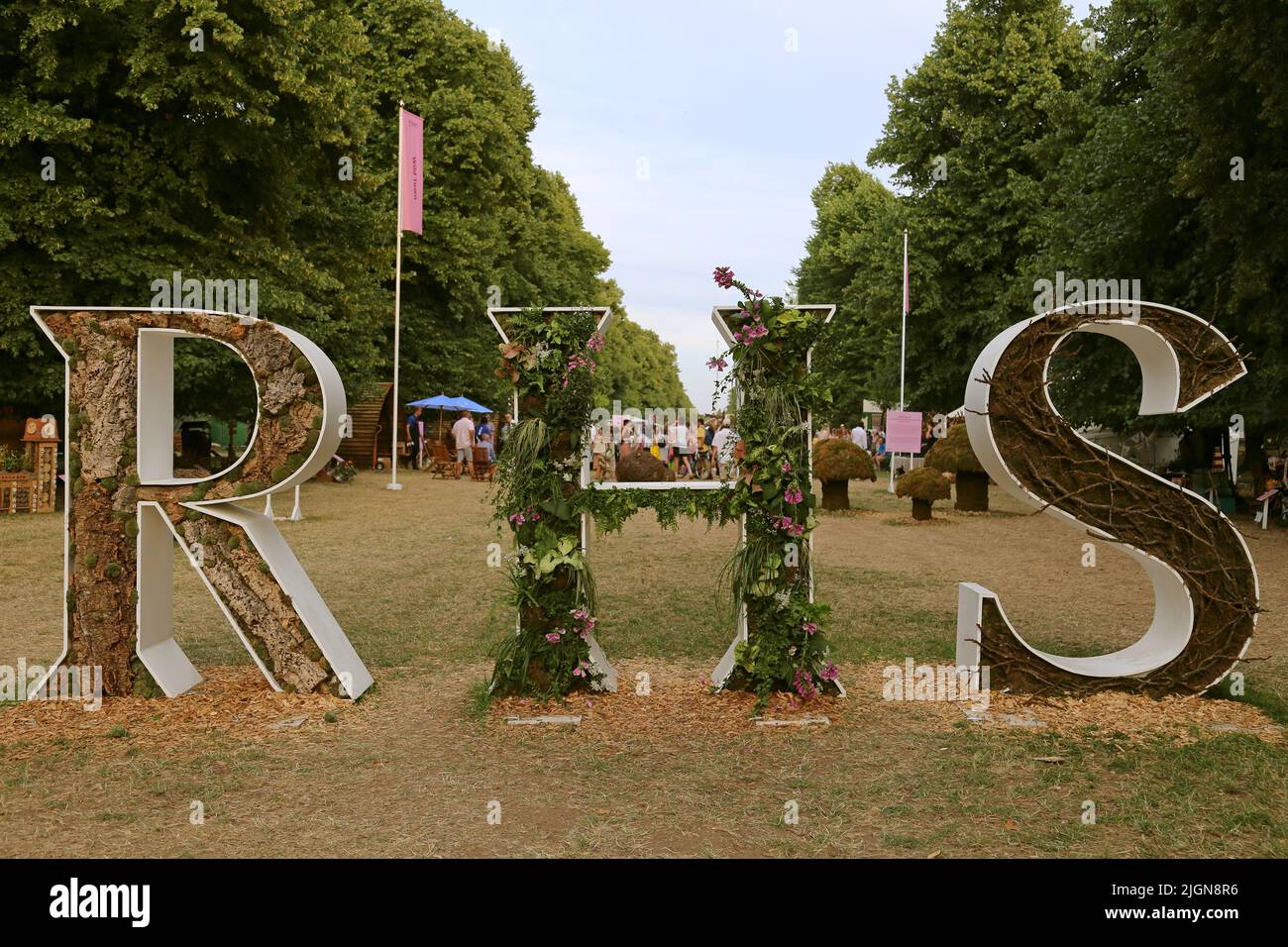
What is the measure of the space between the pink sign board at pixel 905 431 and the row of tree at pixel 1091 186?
2.44m

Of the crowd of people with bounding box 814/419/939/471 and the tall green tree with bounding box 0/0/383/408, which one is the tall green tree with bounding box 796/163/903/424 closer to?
the crowd of people with bounding box 814/419/939/471

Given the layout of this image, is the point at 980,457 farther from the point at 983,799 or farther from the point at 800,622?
the point at 983,799

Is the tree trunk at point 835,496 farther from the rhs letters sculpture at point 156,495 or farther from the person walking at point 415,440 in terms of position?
the person walking at point 415,440

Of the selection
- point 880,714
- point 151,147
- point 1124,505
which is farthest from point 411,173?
point 880,714

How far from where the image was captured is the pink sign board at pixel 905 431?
25.1 m

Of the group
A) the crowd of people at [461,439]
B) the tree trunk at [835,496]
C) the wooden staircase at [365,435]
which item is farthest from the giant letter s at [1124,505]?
the wooden staircase at [365,435]

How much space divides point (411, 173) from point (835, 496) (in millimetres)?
11917

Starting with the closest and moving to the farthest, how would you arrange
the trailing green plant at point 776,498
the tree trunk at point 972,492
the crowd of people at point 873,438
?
the trailing green plant at point 776,498 → the tree trunk at point 972,492 → the crowd of people at point 873,438

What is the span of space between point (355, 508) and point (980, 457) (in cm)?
1635

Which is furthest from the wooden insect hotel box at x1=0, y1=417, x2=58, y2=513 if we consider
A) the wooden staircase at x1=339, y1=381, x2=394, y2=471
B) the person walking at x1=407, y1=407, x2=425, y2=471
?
the person walking at x1=407, y1=407, x2=425, y2=471

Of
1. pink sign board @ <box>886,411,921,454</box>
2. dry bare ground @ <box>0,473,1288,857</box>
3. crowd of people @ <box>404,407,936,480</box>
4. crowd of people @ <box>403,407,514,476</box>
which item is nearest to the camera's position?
dry bare ground @ <box>0,473,1288,857</box>

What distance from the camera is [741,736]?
21.9ft

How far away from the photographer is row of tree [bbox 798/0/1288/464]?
15.1 meters

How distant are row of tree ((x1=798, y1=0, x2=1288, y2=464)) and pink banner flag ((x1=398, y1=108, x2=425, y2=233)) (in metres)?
10.1
